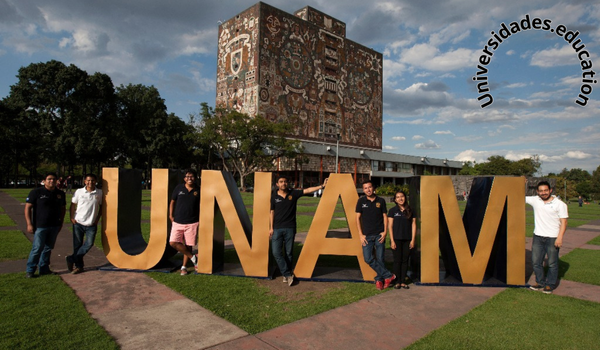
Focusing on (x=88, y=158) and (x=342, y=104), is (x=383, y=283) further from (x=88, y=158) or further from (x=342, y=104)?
(x=342, y=104)

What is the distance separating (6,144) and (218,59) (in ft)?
87.3

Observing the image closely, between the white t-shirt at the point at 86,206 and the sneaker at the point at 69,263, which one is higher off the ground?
the white t-shirt at the point at 86,206

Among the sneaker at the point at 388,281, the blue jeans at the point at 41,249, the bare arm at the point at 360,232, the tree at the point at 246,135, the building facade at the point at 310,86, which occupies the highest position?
the building facade at the point at 310,86

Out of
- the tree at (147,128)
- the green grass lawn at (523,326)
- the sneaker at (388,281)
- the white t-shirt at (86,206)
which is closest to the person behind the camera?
the green grass lawn at (523,326)

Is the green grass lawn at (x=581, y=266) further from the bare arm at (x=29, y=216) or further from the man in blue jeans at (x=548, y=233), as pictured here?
the bare arm at (x=29, y=216)

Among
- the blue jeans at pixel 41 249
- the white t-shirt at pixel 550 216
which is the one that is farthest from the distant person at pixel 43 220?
the white t-shirt at pixel 550 216

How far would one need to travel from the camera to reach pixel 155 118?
4172cm

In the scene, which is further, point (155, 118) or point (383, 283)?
point (155, 118)

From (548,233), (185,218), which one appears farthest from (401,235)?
(185,218)

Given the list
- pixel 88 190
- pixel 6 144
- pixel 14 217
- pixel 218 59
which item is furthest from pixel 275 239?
pixel 218 59

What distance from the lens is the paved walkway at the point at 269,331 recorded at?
353 cm

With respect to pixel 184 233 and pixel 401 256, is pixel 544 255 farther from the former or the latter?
pixel 184 233

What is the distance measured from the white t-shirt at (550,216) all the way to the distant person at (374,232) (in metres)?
2.39

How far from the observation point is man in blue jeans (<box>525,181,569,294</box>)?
17.3 feet
